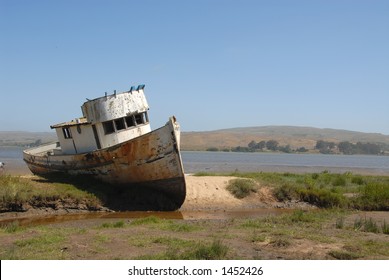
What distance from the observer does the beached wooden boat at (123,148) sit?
16125 millimetres

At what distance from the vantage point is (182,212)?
15664mm

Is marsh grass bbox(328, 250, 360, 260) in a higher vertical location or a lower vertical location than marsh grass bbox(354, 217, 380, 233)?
higher

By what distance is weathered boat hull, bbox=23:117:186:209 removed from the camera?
16.0 metres

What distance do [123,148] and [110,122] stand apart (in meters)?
2.00

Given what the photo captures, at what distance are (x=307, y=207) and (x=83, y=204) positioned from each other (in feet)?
27.2

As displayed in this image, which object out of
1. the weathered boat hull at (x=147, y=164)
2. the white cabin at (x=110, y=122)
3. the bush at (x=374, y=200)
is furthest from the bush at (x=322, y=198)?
the white cabin at (x=110, y=122)

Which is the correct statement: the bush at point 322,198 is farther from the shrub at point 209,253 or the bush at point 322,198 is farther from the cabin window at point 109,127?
the shrub at point 209,253

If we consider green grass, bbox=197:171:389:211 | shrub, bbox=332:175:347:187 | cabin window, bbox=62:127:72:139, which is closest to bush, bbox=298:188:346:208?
green grass, bbox=197:171:389:211

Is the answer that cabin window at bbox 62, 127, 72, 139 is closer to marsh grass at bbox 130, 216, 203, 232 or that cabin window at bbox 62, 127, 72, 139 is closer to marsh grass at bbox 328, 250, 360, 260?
marsh grass at bbox 130, 216, 203, 232

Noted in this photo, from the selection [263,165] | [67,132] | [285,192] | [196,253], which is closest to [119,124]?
[67,132]

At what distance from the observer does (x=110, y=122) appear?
17859 millimetres

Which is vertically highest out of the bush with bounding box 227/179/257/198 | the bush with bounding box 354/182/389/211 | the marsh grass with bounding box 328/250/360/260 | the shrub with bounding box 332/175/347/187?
the marsh grass with bounding box 328/250/360/260

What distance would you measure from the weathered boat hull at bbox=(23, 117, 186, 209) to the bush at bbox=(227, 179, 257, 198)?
7.85 feet
